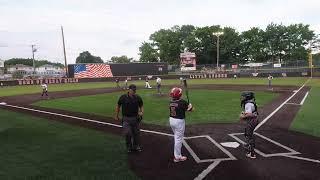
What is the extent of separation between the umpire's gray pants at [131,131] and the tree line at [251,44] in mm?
100397

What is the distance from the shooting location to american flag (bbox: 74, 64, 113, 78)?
75875 mm

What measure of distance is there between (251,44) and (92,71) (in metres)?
53.7

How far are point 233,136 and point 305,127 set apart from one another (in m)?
3.75

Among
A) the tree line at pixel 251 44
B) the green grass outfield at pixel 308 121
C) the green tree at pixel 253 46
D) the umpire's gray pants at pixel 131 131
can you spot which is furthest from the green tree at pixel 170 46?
the umpire's gray pants at pixel 131 131

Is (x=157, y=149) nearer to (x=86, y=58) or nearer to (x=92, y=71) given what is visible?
(x=92, y=71)

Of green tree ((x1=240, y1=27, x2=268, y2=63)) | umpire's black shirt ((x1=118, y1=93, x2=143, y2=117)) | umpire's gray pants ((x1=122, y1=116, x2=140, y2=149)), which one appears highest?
green tree ((x1=240, y1=27, x2=268, y2=63))

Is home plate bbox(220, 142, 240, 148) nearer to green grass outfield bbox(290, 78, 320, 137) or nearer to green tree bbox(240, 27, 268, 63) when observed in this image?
green grass outfield bbox(290, 78, 320, 137)

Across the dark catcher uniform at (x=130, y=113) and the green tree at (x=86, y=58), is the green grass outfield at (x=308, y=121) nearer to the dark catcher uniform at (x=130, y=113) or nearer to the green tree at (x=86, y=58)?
the dark catcher uniform at (x=130, y=113)

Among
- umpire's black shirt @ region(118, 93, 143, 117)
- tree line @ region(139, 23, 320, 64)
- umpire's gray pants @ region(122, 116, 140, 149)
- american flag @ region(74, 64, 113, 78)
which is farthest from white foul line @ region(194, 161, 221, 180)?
tree line @ region(139, 23, 320, 64)

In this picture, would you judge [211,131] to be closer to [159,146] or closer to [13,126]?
[159,146]

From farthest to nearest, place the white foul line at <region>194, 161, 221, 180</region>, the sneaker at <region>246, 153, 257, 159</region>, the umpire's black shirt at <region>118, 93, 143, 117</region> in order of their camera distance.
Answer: the umpire's black shirt at <region>118, 93, 143, 117</region>
the sneaker at <region>246, 153, 257, 159</region>
the white foul line at <region>194, 161, 221, 180</region>

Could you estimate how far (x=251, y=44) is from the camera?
11394 centimetres

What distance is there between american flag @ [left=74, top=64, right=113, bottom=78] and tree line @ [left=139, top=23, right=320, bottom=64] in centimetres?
4546

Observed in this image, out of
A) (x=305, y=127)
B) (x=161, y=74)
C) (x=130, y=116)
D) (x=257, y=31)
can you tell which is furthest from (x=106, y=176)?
(x=257, y=31)
